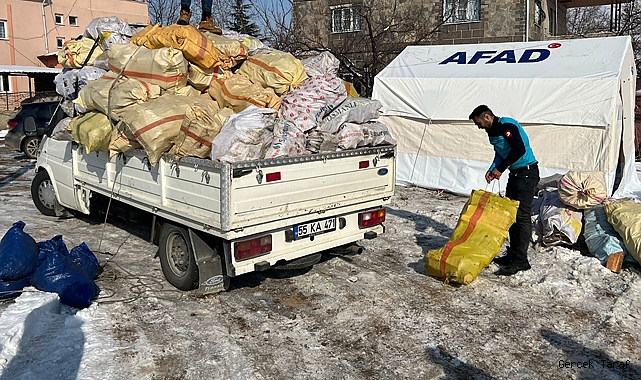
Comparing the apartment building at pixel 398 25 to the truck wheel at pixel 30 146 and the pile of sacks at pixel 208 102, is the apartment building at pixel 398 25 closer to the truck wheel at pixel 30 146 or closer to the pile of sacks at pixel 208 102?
the truck wheel at pixel 30 146

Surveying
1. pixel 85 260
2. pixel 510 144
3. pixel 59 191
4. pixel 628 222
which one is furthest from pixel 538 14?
pixel 85 260

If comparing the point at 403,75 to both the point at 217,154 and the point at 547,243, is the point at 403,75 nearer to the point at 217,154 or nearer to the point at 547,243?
the point at 547,243

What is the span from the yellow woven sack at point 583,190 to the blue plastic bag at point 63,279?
5.33 meters

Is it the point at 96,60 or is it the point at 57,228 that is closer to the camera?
the point at 96,60

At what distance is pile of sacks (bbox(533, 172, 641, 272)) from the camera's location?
586cm

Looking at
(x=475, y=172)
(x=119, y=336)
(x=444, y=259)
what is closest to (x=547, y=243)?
(x=444, y=259)

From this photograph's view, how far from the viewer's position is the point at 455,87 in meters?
10.1

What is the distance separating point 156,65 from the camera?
17.3 feet

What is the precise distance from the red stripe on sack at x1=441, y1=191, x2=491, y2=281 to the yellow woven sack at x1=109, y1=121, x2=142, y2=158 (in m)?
3.16

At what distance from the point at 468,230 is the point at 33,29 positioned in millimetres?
34387

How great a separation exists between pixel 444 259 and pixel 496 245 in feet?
1.91

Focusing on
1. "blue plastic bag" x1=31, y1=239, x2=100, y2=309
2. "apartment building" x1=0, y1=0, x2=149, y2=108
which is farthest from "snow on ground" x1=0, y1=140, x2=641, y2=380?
"apartment building" x1=0, y1=0, x2=149, y2=108

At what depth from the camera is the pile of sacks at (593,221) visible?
5.86 m

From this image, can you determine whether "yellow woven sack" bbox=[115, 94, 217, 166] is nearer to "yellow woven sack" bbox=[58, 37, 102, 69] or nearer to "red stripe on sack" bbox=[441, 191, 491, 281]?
"yellow woven sack" bbox=[58, 37, 102, 69]
